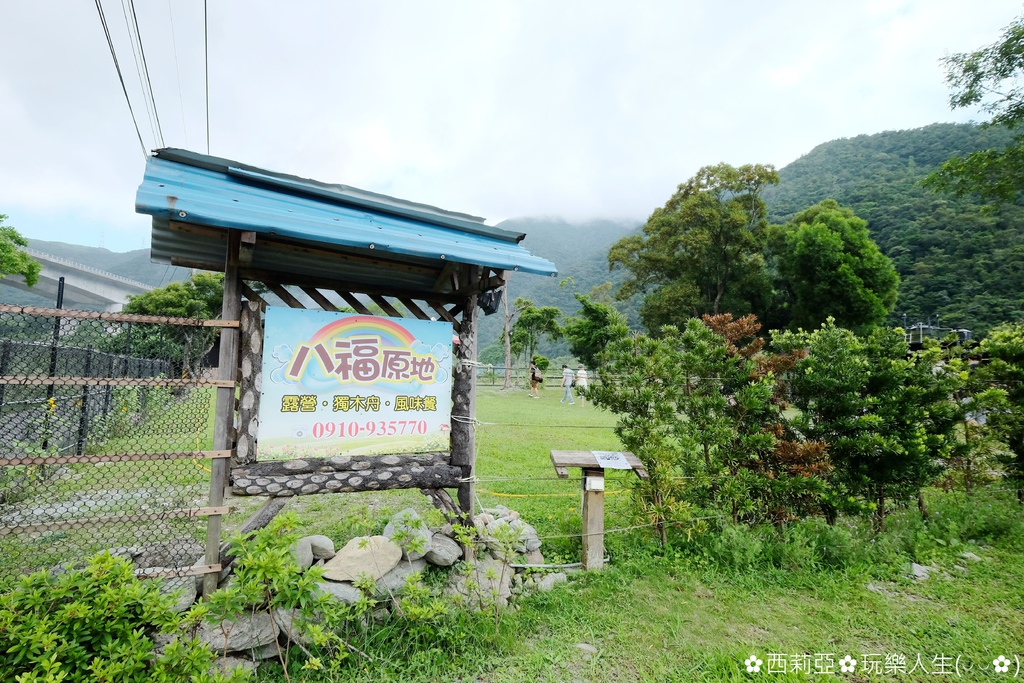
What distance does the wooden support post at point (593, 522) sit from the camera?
155 inches

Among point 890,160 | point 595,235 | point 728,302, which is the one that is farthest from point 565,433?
point 595,235

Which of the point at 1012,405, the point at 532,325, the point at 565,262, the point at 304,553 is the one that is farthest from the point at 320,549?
the point at 565,262

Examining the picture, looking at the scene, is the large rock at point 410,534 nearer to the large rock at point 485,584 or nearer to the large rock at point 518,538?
the large rock at point 485,584

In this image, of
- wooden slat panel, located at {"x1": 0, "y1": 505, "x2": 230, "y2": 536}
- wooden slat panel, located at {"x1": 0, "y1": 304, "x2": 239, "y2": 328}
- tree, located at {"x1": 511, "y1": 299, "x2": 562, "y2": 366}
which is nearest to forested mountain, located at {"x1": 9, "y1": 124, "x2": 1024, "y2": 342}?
tree, located at {"x1": 511, "y1": 299, "x2": 562, "y2": 366}

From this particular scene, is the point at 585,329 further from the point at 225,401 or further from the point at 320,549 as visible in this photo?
the point at 225,401

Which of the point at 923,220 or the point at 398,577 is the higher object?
the point at 923,220

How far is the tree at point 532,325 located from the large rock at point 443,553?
24.8 meters

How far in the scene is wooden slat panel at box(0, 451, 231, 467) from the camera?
8.02 feet

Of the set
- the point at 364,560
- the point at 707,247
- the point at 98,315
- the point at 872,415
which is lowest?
the point at 364,560

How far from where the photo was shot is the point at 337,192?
150 inches

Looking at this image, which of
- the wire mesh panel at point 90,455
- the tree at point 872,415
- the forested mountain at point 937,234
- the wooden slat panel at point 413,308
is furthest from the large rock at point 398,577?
the forested mountain at point 937,234

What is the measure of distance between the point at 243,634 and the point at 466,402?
2.08 meters

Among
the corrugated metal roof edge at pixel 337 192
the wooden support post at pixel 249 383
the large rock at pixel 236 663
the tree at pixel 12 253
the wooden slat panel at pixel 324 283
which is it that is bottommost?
the large rock at pixel 236 663

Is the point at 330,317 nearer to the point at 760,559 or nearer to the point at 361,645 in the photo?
the point at 361,645
